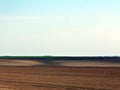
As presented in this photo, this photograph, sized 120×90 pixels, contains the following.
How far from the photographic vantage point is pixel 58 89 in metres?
26.9

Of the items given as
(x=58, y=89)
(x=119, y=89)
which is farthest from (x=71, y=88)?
(x=119, y=89)

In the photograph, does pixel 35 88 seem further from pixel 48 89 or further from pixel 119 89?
pixel 119 89

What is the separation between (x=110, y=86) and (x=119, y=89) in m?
1.84

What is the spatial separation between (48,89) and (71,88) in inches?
53.4

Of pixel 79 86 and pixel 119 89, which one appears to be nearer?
pixel 119 89

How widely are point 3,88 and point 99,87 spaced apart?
554 centimetres

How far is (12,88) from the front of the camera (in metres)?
27.7

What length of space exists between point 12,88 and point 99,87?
5014 millimetres

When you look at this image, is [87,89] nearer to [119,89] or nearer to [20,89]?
[119,89]

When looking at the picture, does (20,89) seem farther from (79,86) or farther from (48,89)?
(79,86)

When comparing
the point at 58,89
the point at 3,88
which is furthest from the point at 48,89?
the point at 3,88

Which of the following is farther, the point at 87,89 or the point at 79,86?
the point at 79,86

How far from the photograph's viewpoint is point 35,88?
2752cm

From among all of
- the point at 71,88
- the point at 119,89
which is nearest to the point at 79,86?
the point at 71,88
